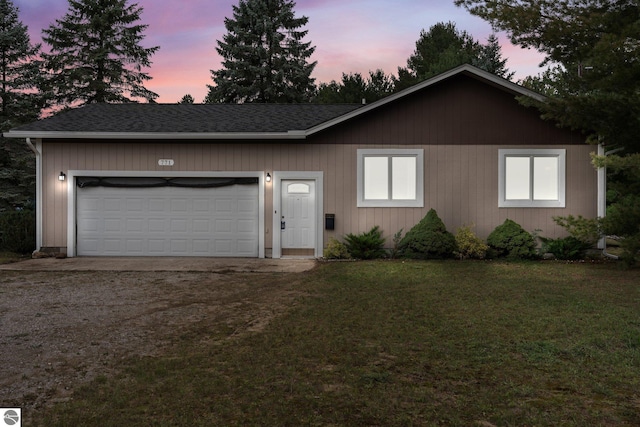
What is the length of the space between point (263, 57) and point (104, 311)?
1156 inches

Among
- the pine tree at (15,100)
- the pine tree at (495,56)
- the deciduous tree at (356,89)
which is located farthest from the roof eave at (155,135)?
the pine tree at (495,56)

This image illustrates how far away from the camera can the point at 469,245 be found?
1184 cm

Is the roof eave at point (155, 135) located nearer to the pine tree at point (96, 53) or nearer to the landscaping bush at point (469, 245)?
the landscaping bush at point (469, 245)

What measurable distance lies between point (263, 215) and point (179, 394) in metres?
9.19

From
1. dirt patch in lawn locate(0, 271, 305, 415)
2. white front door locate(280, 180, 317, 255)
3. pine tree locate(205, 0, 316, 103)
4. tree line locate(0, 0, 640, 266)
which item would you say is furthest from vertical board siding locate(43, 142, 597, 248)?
pine tree locate(205, 0, 316, 103)

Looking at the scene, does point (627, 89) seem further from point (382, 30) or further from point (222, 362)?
point (382, 30)

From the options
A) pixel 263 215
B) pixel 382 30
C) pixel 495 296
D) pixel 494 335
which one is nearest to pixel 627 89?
pixel 495 296

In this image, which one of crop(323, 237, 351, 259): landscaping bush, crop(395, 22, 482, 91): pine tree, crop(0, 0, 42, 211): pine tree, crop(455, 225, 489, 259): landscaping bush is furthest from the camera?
crop(395, 22, 482, 91): pine tree

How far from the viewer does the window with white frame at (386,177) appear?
12.6 metres

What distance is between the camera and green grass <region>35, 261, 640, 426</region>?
3371 mm

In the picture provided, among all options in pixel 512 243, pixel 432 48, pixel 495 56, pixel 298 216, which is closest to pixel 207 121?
pixel 298 216

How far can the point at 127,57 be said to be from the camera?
2895 cm

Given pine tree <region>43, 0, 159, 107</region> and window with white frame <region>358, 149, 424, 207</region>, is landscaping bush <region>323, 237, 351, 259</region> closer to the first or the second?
window with white frame <region>358, 149, 424, 207</region>

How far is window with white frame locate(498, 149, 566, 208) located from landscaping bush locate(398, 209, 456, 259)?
6.54 ft
